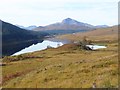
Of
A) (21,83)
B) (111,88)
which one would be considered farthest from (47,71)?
(111,88)

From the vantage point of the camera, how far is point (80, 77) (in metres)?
28.6

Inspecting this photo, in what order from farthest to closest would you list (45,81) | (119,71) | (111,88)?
1. (45,81)
2. (119,71)
3. (111,88)

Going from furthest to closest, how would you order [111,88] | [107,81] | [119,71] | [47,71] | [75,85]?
[47,71] < [119,71] < [75,85] < [107,81] < [111,88]

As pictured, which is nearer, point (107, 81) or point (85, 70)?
point (107, 81)

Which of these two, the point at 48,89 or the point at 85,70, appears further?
the point at 85,70

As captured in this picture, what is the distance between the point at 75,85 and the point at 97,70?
18.5 ft

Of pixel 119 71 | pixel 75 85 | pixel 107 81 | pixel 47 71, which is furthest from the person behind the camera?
pixel 47 71

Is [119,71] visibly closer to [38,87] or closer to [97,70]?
[97,70]

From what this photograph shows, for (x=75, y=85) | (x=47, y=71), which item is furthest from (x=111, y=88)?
(x=47, y=71)

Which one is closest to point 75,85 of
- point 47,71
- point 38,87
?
point 38,87

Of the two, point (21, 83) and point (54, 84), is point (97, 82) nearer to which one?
point (54, 84)

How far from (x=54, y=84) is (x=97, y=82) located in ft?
16.0

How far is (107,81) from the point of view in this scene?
2370 cm

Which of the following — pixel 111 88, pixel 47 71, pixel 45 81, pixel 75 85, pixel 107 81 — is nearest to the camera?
pixel 111 88
